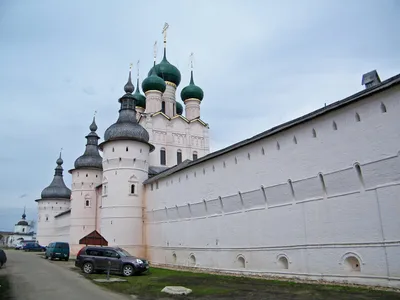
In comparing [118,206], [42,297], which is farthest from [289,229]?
[118,206]

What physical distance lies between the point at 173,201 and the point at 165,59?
2067 cm

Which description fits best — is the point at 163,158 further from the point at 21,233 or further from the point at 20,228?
the point at 20,228

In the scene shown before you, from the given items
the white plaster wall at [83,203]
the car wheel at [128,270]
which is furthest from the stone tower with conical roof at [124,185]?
the car wheel at [128,270]

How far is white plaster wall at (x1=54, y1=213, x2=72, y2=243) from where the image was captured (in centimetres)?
3822

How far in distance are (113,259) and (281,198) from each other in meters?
6.89

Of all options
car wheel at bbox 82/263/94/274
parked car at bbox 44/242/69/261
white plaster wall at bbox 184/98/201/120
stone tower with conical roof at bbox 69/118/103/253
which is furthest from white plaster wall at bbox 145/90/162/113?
car wheel at bbox 82/263/94/274

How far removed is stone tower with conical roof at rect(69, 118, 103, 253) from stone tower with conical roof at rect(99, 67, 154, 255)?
772 centimetres

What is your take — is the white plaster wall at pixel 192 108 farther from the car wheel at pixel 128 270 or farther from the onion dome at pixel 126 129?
the car wheel at pixel 128 270

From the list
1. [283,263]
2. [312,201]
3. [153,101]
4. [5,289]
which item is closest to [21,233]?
[153,101]

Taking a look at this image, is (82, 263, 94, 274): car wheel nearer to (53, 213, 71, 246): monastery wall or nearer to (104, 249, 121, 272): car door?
(104, 249, 121, 272): car door

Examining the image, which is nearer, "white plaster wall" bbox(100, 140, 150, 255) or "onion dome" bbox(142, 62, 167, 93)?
"white plaster wall" bbox(100, 140, 150, 255)

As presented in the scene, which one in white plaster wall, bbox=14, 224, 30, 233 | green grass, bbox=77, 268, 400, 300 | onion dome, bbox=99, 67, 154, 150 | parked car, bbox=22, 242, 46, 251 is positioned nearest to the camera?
green grass, bbox=77, 268, 400, 300

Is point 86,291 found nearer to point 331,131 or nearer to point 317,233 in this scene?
point 317,233

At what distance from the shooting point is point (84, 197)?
3122 cm
